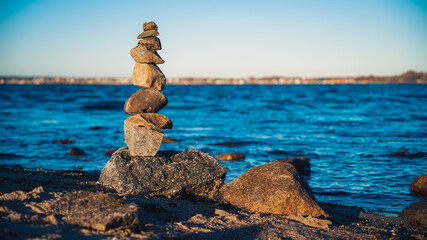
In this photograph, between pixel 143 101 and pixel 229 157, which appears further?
pixel 229 157

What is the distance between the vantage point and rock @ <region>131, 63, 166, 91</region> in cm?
943

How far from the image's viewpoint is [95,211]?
6.23m

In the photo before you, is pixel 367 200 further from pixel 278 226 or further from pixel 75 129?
pixel 75 129

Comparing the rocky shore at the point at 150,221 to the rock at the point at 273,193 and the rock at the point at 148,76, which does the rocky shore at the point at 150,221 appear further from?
Answer: the rock at the point at 148,76

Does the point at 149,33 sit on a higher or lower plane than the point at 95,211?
higher

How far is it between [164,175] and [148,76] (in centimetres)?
261

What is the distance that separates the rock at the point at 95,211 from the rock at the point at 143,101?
9.93 feet

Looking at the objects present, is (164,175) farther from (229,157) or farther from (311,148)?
(311,148)

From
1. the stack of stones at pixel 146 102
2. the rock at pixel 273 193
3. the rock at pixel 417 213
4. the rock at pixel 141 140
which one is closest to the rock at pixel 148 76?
the stack of stones at pixel 146 102

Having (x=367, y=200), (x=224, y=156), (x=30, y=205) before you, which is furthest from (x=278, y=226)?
(x=224, y=156)

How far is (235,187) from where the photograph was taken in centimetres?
908

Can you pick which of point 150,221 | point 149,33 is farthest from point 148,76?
point 150,221

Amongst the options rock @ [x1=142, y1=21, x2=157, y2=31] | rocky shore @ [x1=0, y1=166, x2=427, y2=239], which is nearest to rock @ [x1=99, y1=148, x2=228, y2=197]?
rocky shore @ [x1=0, y1=166, x2=427, y2=239]

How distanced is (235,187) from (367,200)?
15.8 feet
